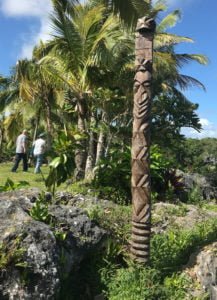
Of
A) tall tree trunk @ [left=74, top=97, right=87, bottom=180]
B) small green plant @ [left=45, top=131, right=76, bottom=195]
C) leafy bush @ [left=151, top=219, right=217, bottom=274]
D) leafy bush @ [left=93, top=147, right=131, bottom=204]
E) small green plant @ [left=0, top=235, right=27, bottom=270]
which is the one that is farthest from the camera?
tall tree trunk @ [left=74, top=97, right=87, bottom=180]

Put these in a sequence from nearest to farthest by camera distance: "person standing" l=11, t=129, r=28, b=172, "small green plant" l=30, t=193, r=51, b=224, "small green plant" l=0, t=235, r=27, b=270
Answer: "small green plant" l=0, t=235, r=27, b=270 → "small green plant" l=30, t=193, r=51, b=224 → "person standing" l=11, t=129, r=28, b=172

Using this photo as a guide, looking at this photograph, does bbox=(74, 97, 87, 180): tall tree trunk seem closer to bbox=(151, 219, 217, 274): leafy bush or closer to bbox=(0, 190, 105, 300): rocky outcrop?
bbox=(151, 219, 217, 274): leafy bush

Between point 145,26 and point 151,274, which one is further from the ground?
point 145,26

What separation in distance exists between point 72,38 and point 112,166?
481cm

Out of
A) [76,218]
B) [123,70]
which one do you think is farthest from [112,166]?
[123,70]

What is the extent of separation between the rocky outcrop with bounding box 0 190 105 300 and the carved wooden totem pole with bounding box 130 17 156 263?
0.69 meters

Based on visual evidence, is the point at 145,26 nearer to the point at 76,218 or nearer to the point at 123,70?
the point at 76,218

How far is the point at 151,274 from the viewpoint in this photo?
5.87m

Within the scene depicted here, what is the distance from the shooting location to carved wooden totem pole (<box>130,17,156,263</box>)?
599cm

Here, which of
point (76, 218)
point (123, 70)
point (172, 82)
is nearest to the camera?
point (76, 218)

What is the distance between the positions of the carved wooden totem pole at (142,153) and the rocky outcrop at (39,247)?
2.26ft

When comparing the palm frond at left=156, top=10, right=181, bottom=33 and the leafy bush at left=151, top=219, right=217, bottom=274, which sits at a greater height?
the palm frond at left=156, top=10, right=181, bottom=33

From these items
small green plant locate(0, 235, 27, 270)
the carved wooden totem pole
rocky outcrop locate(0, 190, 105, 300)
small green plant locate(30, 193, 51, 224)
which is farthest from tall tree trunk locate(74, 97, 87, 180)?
small green plant locate(0, 235, 27, 270)

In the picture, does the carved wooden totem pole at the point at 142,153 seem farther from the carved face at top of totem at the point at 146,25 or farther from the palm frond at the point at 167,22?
the palm frond at the point at 167,22
